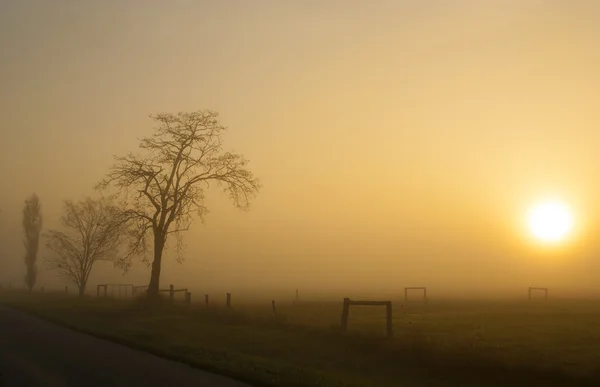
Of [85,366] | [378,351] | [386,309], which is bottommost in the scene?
[85,366]

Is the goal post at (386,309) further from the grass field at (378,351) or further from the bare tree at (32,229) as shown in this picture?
the bare tree at (32,229)

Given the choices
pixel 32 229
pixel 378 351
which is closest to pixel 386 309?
pixel 378 351

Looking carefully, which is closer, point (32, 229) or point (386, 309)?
point (386, 309)

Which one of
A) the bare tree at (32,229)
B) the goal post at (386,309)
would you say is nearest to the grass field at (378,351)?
the goal post at (386,309)

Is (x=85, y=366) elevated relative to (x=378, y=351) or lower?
lower

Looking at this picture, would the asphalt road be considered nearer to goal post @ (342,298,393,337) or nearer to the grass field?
the grass field

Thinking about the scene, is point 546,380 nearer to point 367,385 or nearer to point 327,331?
point 367,385

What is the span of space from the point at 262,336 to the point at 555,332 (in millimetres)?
12854

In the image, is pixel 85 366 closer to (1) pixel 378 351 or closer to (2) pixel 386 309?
(1) pixel 378 351

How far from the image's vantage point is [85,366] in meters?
17.3

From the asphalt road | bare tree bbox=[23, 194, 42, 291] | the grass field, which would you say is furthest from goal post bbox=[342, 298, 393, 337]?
bare tree bbox=[23, 194, 42, 291]

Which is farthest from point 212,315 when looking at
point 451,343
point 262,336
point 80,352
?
point 451,343

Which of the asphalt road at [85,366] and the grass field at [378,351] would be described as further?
the grass field at [378,351]

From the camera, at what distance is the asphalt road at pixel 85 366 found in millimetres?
14820
